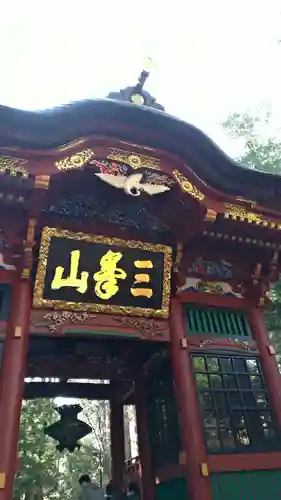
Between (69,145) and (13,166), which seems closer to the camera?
(13,166)

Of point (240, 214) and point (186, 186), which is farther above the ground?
point (186, 186)

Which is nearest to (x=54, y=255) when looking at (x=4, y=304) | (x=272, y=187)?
(x=4, y=304)

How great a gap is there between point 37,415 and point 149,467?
48.2 ft

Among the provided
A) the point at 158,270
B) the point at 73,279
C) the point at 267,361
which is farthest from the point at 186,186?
the point at 267,361

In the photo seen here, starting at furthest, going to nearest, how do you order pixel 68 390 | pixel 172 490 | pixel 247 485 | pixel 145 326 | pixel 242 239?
pixel 68 390, pixel 242 239, pixel 172 490, pixel 145 326, pixel 247 485

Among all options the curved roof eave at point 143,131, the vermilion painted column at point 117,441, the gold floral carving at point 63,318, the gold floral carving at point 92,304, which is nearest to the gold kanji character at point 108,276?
the gold floral carving at point 92,304

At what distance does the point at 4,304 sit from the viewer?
561 centimetres

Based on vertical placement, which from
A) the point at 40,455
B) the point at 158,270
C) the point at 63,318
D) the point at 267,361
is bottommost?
the point at 267,361

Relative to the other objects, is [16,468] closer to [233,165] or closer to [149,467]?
[149,467]

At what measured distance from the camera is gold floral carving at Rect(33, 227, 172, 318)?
5.68m

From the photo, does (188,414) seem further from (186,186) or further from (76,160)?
(76,160)

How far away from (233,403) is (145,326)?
5.81ft

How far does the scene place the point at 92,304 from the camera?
5898 mm

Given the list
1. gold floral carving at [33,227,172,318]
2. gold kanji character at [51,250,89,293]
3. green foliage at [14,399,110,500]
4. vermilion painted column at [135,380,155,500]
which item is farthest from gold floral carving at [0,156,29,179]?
green foliage at [14,399,110,500]
